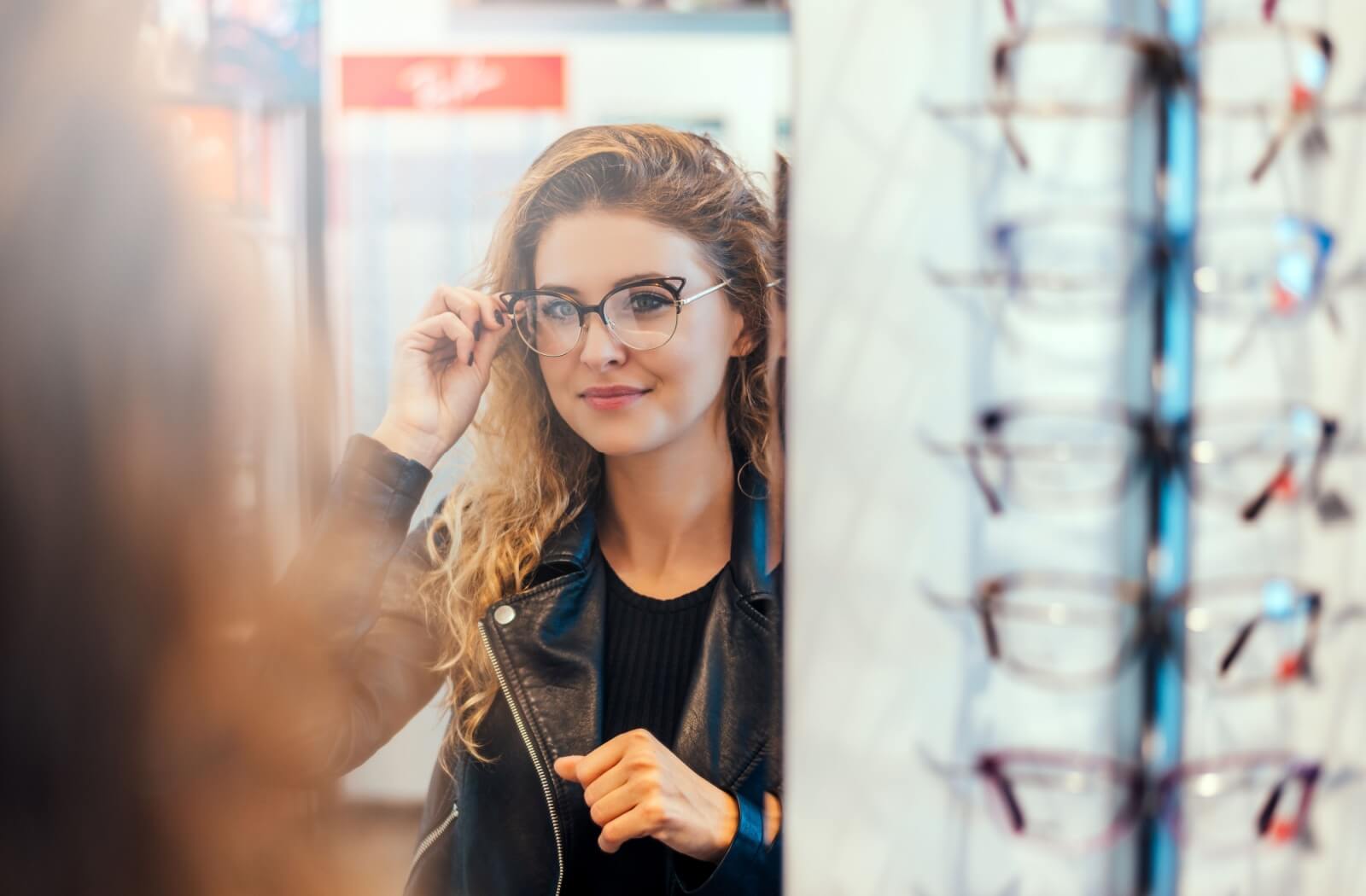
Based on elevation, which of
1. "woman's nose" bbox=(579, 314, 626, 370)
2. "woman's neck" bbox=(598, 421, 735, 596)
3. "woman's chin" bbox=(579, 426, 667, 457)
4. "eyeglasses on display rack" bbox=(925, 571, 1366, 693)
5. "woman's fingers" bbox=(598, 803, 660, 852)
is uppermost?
"woman's nose" bbox=(579, 314, 626, 370)

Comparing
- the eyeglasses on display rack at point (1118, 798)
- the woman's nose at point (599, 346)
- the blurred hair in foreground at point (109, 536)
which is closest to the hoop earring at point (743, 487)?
the woman's nose at point (599, 346)

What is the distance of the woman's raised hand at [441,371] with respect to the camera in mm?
603

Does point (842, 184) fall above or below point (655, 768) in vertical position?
above

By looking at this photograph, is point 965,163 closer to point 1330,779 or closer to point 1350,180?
point 1350,180

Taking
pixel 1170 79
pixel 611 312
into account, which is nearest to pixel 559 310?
pixel 611 312

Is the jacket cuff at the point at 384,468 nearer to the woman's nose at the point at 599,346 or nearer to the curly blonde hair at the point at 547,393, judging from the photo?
the curly blonde hair at the point at 547,393

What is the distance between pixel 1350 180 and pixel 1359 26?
0.30 feet

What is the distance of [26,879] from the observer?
0.65 metres

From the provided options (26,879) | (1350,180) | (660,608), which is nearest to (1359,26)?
(1350,180)

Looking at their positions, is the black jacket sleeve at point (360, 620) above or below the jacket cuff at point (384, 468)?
below

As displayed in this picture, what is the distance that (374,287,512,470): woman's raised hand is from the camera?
0.60m

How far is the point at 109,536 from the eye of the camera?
65 cm

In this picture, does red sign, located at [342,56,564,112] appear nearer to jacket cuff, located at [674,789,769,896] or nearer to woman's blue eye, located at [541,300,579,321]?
woman's blue eye, located at [541,300,579,321]

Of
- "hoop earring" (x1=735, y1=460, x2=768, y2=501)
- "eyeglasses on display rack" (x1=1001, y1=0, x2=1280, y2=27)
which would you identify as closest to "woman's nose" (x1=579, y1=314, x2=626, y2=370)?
"hoop earring" (x1=735, y1=460, x2=768, y2=501)
